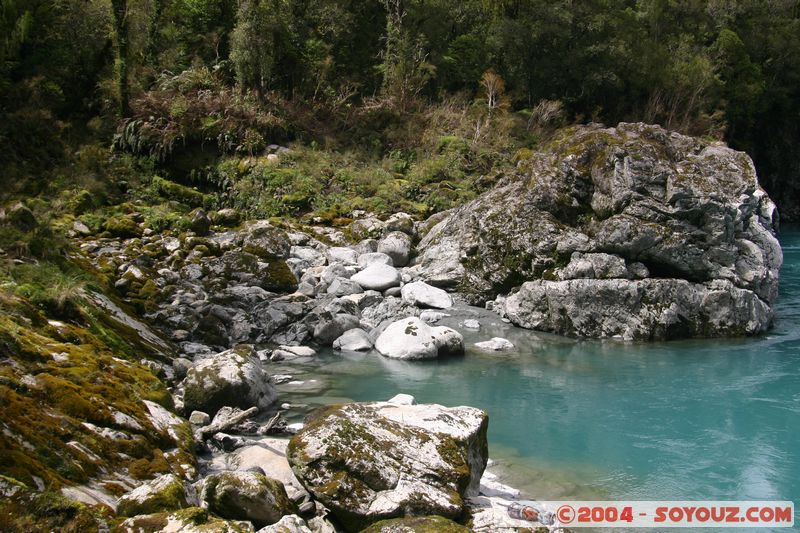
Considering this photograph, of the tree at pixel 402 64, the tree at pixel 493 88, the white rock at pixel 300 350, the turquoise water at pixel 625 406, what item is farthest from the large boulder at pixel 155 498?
the tree at pixel 493 88

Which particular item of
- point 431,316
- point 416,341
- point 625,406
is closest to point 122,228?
point 431,316

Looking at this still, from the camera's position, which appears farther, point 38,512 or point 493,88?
point 493,88

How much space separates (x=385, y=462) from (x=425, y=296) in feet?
31.7

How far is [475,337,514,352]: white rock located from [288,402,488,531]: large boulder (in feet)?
20.5

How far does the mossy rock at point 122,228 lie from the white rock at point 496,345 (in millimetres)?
11264

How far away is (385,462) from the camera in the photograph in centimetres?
581

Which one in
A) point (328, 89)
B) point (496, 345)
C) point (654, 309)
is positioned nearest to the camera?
point (496, 345)

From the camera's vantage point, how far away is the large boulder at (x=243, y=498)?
5074 millimetres

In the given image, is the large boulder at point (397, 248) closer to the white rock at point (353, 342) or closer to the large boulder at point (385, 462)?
the white rock at point (353, 342)

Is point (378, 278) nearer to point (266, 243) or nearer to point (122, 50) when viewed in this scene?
point (266, 243)

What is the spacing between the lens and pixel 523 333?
14.1m

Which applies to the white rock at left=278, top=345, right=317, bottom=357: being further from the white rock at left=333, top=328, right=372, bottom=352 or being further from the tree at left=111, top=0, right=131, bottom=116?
the tree at left=111, top=0, right=131, bottom=116

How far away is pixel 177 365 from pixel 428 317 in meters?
6.09

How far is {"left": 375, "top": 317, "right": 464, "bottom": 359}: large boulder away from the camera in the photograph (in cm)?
1202
